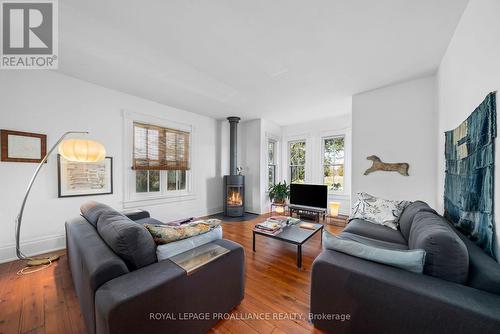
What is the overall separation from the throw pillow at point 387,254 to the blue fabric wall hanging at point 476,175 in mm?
573

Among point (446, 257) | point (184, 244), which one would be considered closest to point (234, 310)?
point (184, 244)

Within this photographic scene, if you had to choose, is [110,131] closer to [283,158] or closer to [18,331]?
[18,331]

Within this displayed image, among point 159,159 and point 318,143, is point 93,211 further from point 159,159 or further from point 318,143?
point 318,143

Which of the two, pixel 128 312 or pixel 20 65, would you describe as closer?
pixel 128 312

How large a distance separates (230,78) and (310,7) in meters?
1.53

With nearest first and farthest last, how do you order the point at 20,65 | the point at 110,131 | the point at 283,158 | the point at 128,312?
the point at 128,312
the point at 20,65
the point at 110,131
the point at 283,158

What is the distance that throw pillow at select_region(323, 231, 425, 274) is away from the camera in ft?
3.90

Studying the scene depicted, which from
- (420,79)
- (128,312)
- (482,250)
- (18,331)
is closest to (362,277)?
(482,250)

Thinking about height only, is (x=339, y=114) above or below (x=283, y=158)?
above

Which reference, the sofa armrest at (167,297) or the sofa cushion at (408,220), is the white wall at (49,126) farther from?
the sofa cushion at (408,220)

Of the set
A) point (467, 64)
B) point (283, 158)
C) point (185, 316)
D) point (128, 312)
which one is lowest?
point (185, 316)

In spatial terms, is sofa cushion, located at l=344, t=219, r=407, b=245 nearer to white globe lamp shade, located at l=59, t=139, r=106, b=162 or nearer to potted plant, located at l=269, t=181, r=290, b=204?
potted plant, located at l=269, t=181, r=290, b=204

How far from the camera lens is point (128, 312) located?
3.11 ft

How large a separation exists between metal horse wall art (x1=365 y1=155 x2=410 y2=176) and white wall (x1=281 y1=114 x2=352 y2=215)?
1470mm
